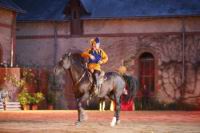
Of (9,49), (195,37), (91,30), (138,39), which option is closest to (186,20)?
(195,37)

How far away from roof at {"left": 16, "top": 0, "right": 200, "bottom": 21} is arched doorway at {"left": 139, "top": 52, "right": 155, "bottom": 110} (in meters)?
2.78

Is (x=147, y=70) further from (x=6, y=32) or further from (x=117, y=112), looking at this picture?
(x=117, y=112)

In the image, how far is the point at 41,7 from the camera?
3512 centimetres

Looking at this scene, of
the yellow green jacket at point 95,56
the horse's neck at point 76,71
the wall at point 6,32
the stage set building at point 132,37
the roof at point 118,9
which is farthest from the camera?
the roof at point 118,9

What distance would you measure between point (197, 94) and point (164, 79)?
226 cm

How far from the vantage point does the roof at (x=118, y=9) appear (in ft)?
103

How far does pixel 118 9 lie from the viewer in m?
32.8

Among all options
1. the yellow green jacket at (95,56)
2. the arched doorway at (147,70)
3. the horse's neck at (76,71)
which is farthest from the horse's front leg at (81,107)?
the arched doorway at (147,70)

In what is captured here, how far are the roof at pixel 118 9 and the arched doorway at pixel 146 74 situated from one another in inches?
109

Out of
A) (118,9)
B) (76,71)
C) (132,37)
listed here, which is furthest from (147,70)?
(76,71)

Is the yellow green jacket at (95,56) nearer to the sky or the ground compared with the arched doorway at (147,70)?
nearer to the ground

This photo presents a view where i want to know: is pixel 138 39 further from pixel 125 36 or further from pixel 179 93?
pixel 179 93

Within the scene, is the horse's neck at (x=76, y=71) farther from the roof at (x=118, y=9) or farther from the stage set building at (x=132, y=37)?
the roof at (x=118, y=9)

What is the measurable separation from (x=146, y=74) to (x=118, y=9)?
472 centimetres
